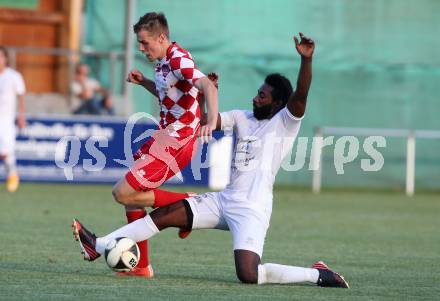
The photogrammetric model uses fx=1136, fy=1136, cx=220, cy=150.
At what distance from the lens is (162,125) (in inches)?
344

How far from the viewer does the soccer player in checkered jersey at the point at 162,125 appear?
8.51 meters

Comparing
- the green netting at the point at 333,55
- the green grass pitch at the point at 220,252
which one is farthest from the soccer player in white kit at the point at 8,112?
the green netting at the point at 333,55

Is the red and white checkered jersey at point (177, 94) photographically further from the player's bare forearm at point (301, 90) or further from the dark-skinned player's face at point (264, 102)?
the player's bare forearm at point (301, 90)

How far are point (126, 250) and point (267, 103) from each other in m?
1.51

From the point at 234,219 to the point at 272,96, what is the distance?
37.6 inches

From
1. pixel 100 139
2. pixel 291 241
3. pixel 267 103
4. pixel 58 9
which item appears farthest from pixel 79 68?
pixel 267 103

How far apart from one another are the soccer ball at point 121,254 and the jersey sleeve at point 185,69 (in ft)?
4.15

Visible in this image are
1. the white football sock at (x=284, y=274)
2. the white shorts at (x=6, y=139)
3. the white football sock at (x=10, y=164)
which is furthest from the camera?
the white football sock at (x=10, y=164)

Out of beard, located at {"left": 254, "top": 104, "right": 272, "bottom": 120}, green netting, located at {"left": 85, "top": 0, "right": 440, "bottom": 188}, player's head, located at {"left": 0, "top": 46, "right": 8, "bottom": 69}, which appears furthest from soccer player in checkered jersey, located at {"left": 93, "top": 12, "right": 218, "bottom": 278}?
green netting, located at {"left": 85, "top": 0, "right": 440, "bottom": 188}

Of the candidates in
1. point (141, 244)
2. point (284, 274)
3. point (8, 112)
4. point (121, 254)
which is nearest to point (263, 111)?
point (284, 274)

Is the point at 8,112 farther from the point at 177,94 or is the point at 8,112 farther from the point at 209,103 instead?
the point at 209,103

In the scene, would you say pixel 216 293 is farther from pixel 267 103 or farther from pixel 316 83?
pixel 316 83

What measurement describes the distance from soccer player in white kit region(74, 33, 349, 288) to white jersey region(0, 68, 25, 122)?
909cm

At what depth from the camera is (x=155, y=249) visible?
1070 centimetres
